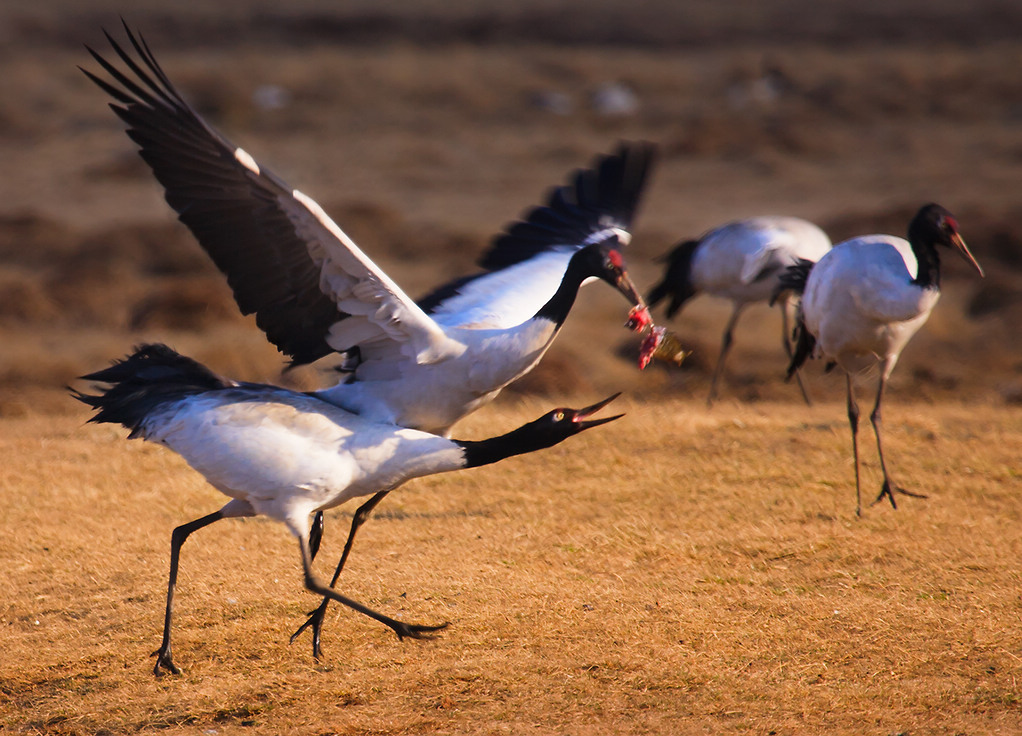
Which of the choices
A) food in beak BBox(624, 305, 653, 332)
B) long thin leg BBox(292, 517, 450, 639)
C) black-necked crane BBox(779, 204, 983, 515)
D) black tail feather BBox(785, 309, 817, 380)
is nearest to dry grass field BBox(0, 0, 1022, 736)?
long thin leg BBox(292, 517, 450, 639)

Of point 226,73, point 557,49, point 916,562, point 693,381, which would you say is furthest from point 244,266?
point 557,49

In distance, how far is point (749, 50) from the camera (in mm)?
38312

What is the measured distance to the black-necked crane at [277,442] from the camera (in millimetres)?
4418

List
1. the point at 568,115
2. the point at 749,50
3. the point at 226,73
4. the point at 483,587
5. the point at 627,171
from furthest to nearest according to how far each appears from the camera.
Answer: the point at 749,50 → the point at 226,73 → the point at 568,115 → the point at 627,171 → the point at 483,587

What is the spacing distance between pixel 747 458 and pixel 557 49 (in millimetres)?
33217

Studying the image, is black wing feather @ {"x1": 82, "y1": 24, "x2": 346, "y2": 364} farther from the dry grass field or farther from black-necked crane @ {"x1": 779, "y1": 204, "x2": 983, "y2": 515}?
black-necked crane @ {"x1": 779, "y1": 204, "x2": 983, "y2": 515}

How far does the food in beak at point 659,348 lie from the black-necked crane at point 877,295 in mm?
1513

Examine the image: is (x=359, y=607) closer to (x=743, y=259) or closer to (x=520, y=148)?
(x=743, y=259)

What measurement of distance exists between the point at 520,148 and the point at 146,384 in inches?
823

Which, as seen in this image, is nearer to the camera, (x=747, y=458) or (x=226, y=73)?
(x=747, y=458)

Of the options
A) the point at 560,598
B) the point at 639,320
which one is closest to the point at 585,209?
the point at 639,320

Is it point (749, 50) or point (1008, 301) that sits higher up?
point (749, 50)

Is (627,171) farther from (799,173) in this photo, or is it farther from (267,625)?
Result: (799,173)

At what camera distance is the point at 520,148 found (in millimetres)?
25031
